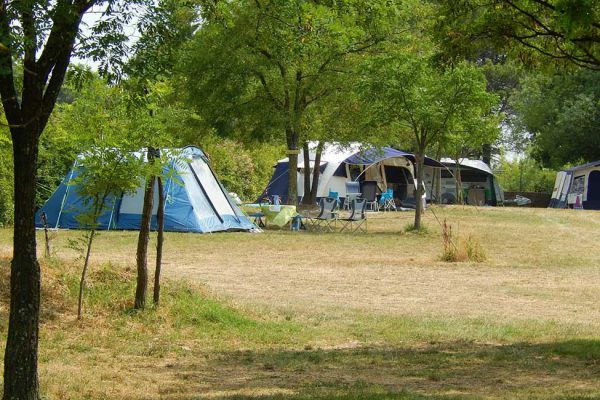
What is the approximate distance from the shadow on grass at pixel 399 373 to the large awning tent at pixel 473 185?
33.7 metres

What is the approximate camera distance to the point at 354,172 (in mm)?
35531

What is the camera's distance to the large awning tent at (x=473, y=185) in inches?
1631

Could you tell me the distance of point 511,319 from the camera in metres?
9.46

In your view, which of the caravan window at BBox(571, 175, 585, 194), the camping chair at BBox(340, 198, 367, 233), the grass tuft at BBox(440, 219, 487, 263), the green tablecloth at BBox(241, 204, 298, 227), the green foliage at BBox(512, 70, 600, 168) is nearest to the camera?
the grass tuft at BBox(440, 219, 487, 263)

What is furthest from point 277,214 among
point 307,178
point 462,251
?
point 307,178

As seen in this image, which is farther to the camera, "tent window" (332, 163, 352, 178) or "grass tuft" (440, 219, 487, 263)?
"tent window" (332, 163, 352, 178)

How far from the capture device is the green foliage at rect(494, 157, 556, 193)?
4716cm

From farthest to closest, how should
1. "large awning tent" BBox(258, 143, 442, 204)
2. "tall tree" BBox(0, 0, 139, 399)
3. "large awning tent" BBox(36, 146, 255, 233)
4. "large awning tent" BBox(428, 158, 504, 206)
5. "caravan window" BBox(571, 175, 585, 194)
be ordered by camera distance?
"large awning tent" BBox(428, 158, 504, 206) → "caravan window" BBox(571, 175, 585, 194) → "large awning tent" BBox(258, 143, 442, 204) → "large awning tent" BBox(36, 146, 255, 233) → "tall tree" BBox(0, 0, 139, 399)

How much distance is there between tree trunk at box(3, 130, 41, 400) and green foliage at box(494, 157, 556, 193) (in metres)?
44.2

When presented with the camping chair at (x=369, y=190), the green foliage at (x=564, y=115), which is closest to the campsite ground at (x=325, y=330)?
the camping chair at (x=369, y=190)

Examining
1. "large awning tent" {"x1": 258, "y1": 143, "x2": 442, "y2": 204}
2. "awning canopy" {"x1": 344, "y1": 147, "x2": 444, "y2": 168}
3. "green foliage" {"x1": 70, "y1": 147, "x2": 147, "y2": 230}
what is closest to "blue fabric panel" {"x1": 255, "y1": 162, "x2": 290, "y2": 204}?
"large awning tent" {"x1": 258, "y1": 143, "x2": 442, "y2": 204}

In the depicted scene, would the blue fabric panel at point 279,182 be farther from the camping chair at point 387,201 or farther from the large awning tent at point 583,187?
the large awning tent at point 583,187

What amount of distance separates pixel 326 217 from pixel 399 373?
602 inches

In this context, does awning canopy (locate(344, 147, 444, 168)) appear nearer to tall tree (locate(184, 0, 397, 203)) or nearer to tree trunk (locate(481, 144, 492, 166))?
tall tree (locate(184, 0, 397, 203))
